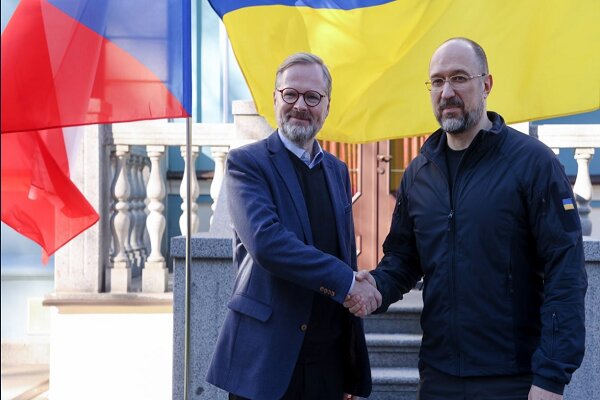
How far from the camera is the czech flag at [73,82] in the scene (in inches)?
134

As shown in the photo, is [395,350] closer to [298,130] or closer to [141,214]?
[141,214]

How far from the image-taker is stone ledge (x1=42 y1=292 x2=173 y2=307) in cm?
588

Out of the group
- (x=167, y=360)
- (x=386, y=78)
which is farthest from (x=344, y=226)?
(x=167, y=360)

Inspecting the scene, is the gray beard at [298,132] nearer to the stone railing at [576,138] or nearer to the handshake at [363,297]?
the handshake at [363,297]

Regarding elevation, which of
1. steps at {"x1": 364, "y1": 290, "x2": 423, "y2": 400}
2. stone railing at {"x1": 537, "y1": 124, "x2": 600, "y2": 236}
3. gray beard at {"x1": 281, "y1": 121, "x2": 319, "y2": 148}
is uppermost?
stone railing at {"x1": 537, "y1": 124, "x2": 600, "y2": 236}

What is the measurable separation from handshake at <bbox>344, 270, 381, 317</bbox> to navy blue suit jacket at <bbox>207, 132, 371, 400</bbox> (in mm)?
67

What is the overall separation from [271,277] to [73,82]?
124 cm

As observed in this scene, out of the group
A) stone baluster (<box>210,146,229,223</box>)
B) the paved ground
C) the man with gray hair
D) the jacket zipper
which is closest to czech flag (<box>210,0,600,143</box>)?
the man with gray hair

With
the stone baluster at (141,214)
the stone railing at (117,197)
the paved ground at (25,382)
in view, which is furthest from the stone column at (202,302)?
the paved ground at (25,382)

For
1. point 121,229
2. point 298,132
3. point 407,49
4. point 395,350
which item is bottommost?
point 395,350

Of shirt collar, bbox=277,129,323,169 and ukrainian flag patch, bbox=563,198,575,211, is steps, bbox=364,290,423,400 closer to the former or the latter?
shirt collar, bbox=277,129,323,169

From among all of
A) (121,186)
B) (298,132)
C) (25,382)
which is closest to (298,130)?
(298,132)

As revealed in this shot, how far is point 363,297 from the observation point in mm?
3059

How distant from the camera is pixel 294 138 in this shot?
3168 millimetres
